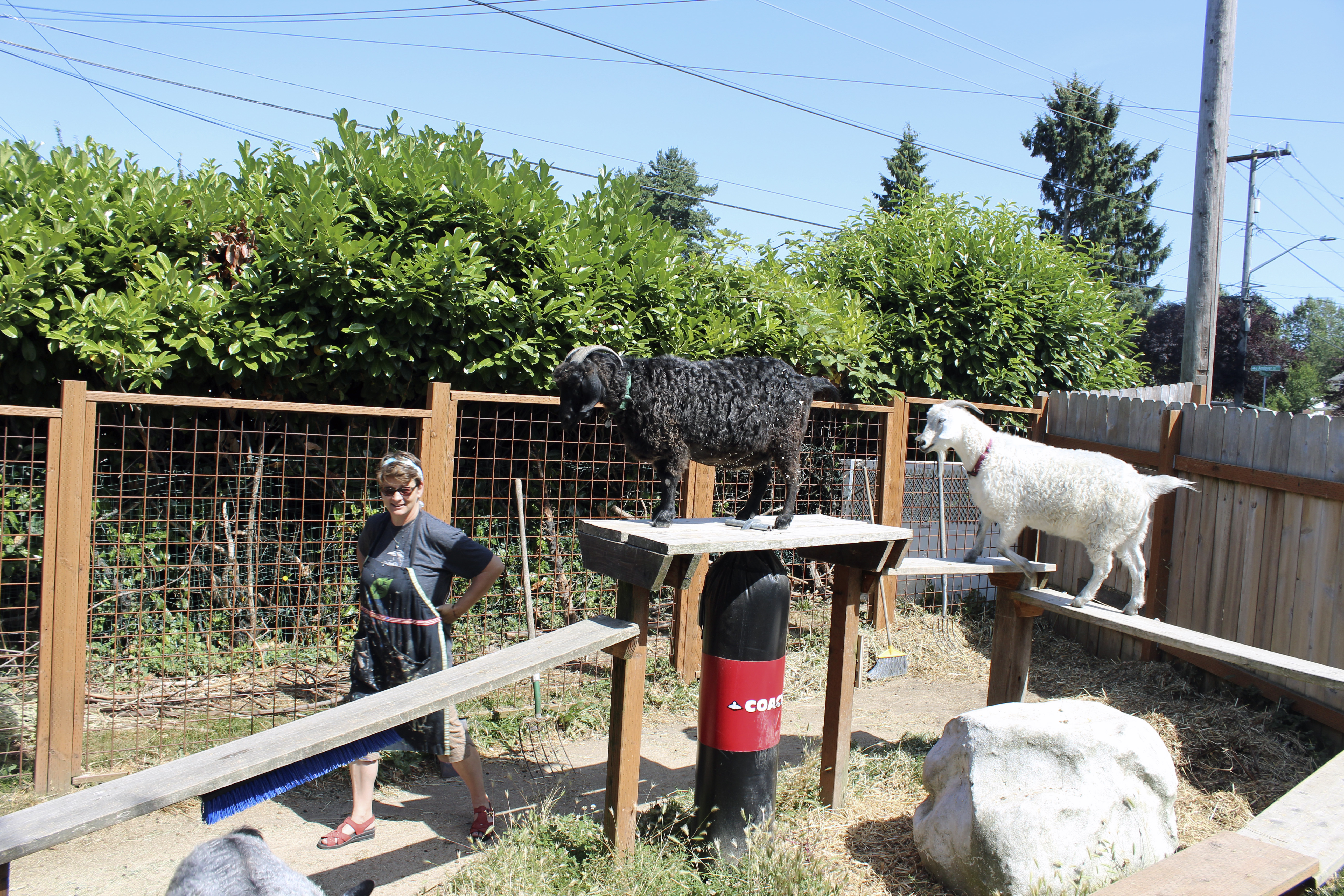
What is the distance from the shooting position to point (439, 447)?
4.43m

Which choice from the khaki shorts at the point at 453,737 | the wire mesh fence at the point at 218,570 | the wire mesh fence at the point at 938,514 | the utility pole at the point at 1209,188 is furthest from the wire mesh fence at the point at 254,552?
the utility pole at the point at 1209,188

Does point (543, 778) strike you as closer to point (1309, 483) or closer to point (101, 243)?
point (101, 243)

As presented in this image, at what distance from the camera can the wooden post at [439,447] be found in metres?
4.40

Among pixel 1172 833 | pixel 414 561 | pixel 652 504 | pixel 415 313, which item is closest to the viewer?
pixel 1172 833

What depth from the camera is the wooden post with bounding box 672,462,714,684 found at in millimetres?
5355

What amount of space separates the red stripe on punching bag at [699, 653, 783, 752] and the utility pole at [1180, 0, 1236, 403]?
5.80 metres

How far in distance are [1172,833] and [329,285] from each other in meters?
4.63

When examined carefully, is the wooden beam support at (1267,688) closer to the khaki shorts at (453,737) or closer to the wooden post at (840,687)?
the wooden post at (840,687)

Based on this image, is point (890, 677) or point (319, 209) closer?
point (319, 209)

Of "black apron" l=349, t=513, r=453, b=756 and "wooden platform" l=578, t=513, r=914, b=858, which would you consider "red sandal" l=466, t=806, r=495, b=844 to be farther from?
"wooden platform" l=578, t=513, r=914, b=858

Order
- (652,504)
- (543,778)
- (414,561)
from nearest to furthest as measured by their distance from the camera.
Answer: (414,561) → (543,778) → (652,504)

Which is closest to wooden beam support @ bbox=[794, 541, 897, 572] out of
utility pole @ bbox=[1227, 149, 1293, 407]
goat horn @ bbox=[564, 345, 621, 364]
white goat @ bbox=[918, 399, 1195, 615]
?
white goat @ bbox=[918, 399, 1195, 615]

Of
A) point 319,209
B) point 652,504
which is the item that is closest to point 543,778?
point 652,504

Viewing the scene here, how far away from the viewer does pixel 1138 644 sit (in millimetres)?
5945
